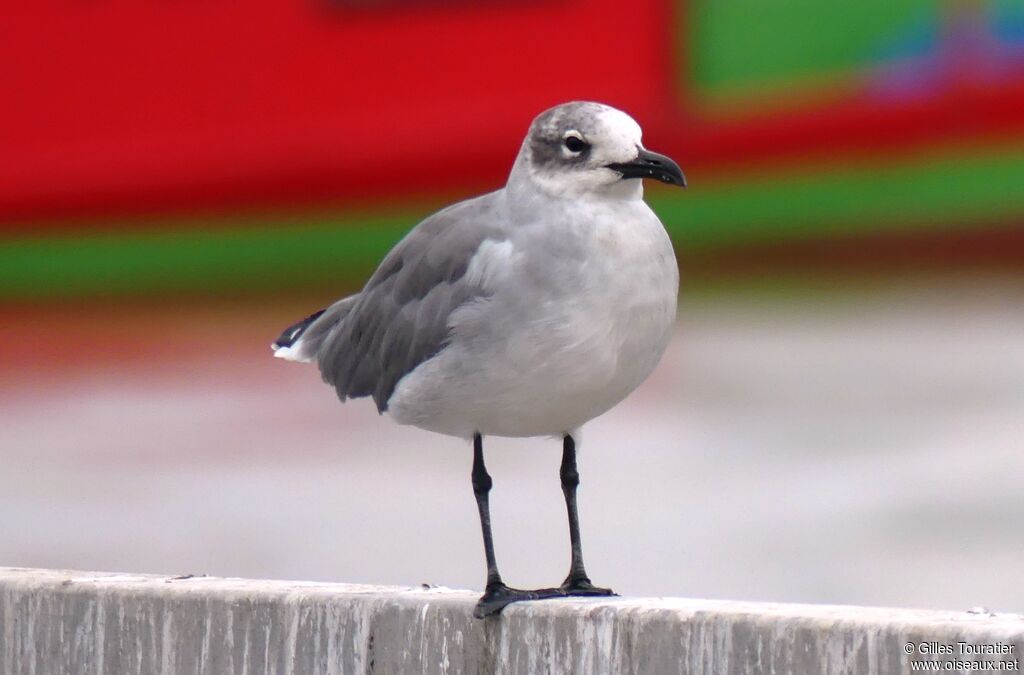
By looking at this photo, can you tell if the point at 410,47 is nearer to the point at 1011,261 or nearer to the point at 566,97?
the point at 566,97

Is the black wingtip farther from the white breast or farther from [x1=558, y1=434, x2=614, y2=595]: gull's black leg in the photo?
the white breast

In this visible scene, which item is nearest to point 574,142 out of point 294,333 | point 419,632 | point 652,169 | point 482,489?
point 652,169

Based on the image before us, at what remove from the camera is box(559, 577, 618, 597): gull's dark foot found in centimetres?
403

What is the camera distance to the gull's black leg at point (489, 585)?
3.63 metres

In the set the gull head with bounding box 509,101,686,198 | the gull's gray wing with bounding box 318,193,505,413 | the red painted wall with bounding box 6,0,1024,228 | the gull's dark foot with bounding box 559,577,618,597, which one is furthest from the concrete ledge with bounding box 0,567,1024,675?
the red painted wall with bounding box 6,0,1024,228

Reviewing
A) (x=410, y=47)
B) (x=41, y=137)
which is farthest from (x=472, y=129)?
(x=41, y=137)

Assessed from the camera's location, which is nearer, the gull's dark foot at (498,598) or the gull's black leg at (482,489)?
the gull's dark foot at (498,598)

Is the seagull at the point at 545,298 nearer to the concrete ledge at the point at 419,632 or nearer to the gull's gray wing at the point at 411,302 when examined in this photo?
the gull's gray wing at the point at 411,302

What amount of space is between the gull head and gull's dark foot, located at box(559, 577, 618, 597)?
830 millimetres

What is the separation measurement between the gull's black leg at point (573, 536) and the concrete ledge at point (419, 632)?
325mm

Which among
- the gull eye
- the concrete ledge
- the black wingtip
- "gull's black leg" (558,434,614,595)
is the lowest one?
the concrete ledge

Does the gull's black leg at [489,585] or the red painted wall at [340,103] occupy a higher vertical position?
the red painted wall at [340,103]

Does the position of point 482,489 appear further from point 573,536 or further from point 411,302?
point 411,302

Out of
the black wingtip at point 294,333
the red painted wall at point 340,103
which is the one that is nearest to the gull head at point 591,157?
the black wingtip at point 294,333
